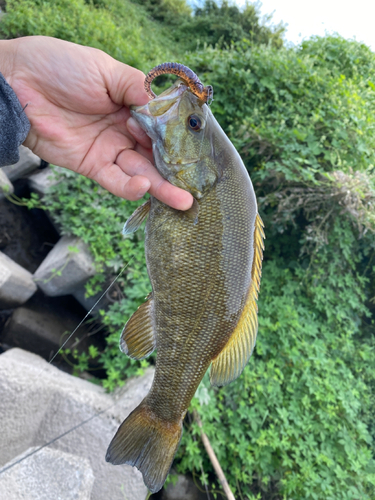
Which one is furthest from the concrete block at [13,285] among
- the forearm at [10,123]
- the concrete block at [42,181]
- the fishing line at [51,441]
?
the forearm at [10,123]

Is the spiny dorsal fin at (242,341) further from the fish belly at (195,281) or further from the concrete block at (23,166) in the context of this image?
the concrete block at (23,166)

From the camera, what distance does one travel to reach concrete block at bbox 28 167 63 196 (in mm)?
3445

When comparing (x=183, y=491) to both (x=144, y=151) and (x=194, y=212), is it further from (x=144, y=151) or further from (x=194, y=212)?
(x=144, y=151)

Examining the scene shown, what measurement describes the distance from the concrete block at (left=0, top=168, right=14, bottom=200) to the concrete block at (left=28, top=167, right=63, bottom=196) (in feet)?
0.76

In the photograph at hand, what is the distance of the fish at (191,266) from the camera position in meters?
1.32

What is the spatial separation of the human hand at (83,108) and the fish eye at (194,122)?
271 millimetres

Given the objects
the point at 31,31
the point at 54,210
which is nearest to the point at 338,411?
the point at 54,210

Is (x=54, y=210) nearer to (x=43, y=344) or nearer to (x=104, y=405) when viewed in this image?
(x=43, y=344)

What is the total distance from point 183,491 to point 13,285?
2.49 m

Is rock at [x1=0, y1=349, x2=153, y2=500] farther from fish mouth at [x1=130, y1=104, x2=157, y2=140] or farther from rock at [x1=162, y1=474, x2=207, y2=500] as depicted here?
fish mouth at [x1=130, y1=104, x2=157, y2=140]

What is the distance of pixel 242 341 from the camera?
141 centimetres

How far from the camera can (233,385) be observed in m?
3.07

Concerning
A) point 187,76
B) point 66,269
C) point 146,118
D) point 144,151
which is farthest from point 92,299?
point 187,76

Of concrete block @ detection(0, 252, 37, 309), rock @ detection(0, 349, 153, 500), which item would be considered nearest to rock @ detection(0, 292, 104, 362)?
concrete block @ detection(0, 252, 37, 309)
